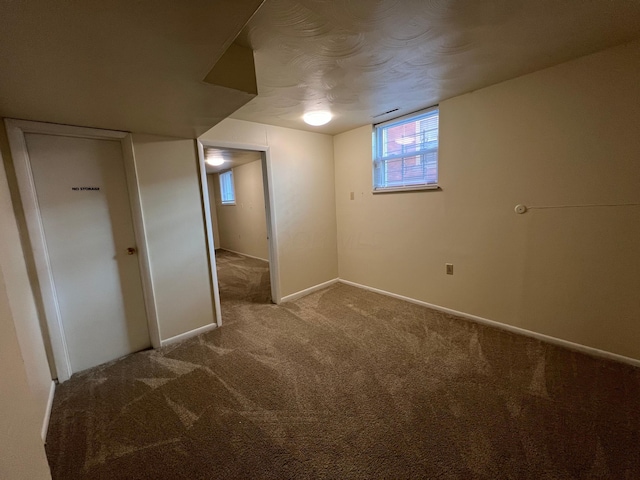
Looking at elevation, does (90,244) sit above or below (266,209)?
below

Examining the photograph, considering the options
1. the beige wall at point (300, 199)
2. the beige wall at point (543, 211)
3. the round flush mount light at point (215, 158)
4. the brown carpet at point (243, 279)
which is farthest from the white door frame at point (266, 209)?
the round flush mount light at point (215, 158)

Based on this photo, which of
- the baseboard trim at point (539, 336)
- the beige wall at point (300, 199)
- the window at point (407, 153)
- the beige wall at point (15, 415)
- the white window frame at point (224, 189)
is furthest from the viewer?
the white window frame at point (224, 189)

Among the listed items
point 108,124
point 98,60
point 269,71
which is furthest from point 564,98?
point 108,124

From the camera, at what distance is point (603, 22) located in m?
1.53

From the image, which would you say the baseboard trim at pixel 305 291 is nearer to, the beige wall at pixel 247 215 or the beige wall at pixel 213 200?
the beige wall at pixel 247 215

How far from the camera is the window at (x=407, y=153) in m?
2.91

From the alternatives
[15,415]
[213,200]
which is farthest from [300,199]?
[213,200]

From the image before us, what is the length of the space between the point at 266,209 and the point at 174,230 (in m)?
1.12

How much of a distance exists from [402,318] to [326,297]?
43.4 inches

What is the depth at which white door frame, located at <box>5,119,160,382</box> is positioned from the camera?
1852mm

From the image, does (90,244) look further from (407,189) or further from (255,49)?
(407,189)

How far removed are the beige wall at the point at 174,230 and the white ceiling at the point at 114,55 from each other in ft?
2.01

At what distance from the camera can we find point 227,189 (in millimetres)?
6953

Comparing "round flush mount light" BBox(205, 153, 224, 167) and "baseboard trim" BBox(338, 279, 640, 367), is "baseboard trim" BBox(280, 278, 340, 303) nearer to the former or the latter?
"baseboard trim" BBox(338, 279, 640, 367)
